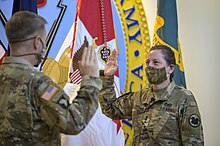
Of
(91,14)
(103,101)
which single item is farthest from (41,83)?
(91,14)

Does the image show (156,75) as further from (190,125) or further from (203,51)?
(203,51)

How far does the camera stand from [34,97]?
1.26m

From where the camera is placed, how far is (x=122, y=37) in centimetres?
305

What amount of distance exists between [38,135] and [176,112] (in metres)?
0.86

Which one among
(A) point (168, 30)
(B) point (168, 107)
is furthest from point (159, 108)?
(A) point (168, 30)

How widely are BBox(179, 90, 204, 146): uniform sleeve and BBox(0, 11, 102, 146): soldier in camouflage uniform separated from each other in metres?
0.72

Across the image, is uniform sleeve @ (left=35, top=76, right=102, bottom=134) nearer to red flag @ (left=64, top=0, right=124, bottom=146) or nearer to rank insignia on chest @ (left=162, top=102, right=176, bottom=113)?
rank insignia on chest @ (left=162, top=102, right=176, bottom=113)

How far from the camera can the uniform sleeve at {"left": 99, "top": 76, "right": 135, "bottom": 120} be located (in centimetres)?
201

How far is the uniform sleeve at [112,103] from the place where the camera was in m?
2.01

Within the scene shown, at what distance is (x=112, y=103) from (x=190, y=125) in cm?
48

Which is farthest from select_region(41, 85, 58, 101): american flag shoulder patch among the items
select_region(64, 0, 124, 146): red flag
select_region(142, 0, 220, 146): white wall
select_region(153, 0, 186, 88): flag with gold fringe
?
select_region(142, 0, 220, 146): white wall

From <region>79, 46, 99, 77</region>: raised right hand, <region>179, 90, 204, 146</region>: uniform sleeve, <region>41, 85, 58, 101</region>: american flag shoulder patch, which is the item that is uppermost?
<region>79, 46, 99, 77</region>: raised right hand

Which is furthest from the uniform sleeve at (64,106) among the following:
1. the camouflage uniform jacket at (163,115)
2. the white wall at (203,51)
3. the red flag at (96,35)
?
the white wall at (203,51)

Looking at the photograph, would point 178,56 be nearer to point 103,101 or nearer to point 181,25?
point 181,25
